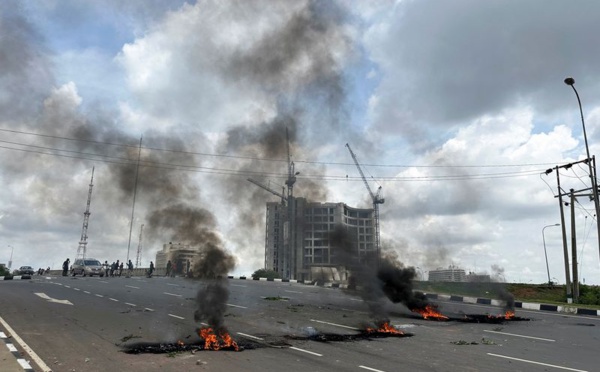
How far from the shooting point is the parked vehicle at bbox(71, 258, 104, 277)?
41594 mm

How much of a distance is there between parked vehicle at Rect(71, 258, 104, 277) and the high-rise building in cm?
2734

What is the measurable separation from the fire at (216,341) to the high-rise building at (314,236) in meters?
6.94

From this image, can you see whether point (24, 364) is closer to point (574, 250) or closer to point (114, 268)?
point (574, 250)

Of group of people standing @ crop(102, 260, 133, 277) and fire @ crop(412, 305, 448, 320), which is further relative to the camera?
group of people standing @ crop(102, 260, 133, 277)

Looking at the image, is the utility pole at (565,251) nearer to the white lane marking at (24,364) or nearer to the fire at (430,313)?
the fire at (430,313)

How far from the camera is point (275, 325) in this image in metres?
14.4

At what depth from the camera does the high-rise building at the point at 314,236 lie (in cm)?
1814

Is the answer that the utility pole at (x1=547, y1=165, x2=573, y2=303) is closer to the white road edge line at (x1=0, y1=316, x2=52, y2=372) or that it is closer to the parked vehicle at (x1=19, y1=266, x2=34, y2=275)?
the white road edge line at (x1=0, y1=316, x2=52, y2=372)

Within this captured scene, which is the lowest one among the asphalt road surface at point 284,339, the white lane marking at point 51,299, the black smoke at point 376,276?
the asphalt road surface at point 284,339

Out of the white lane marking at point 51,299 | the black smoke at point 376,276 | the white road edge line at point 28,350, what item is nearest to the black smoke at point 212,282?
the white road edge line at point 28,350

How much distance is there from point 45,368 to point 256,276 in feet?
137

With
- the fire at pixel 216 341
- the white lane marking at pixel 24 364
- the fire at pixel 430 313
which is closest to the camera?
the white lane marking at pixel 24 364

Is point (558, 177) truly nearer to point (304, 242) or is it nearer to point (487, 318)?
point (487, 318)

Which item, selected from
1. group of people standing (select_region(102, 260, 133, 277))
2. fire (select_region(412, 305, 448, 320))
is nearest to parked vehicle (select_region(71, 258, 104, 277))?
group of people standing (select_region(102, 260, 133, 277))
